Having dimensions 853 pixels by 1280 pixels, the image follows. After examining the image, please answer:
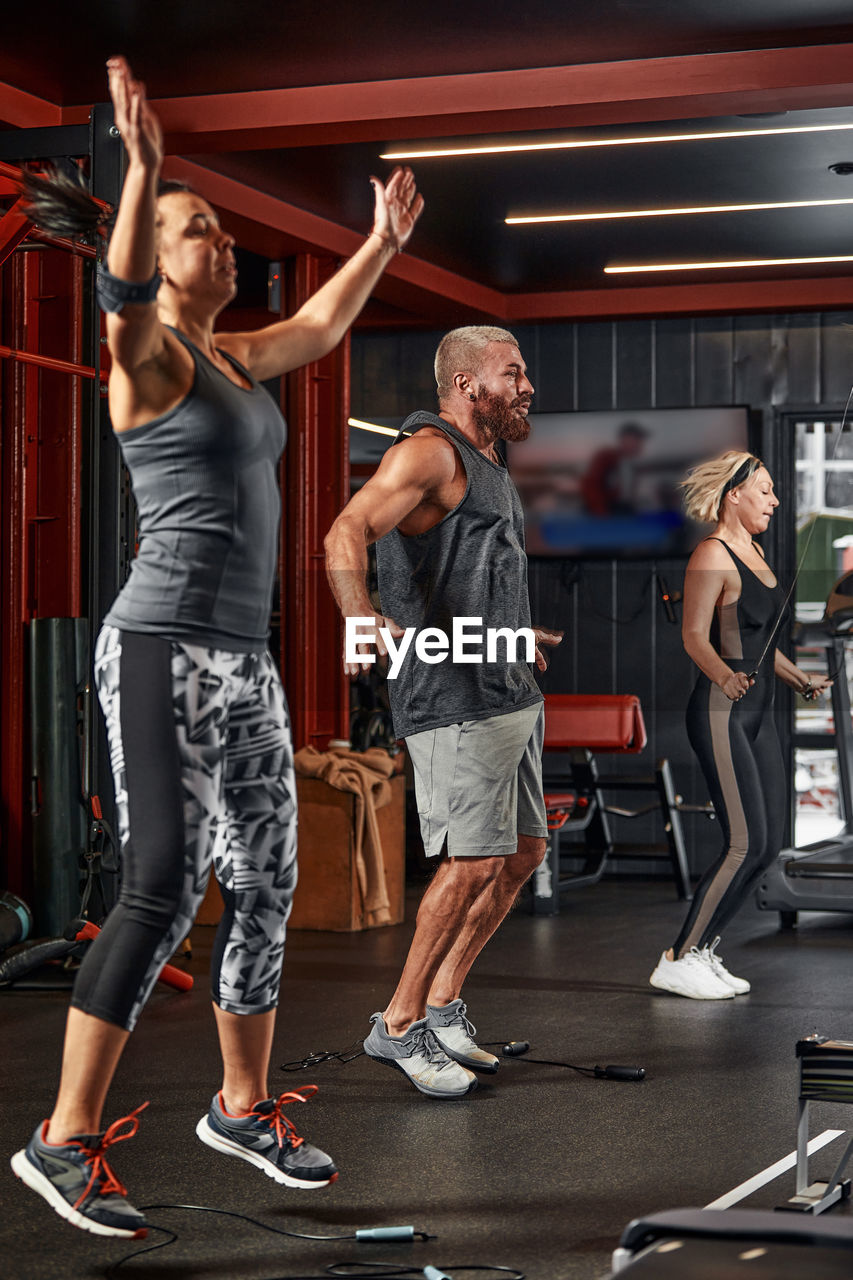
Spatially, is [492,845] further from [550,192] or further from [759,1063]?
[550,192]

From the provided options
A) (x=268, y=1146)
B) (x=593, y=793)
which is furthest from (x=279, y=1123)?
(x=593, y=793)

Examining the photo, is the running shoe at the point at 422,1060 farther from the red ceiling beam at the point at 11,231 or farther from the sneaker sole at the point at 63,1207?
the red ceiling beam at the point at 11,231

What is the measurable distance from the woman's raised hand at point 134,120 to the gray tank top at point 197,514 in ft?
0.98

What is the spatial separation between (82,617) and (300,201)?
203cm

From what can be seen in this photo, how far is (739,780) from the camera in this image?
4289mm

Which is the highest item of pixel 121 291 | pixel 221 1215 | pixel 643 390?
pixel 643 390

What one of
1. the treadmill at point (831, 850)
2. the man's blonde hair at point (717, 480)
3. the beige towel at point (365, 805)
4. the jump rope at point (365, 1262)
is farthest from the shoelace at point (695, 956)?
the jump rope at point (365, 1262)

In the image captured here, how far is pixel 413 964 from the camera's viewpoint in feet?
10.7

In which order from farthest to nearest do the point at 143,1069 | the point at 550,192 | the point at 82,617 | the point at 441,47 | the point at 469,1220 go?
the point at 550,192, the point at 82,617, the point at 441,47, the point at 143,1069, the point at 469,1220

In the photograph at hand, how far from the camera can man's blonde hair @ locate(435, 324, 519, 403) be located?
3322 mm

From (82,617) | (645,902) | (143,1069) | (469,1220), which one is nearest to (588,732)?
(645,902)

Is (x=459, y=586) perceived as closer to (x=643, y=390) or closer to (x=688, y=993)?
(x=688, y=993)

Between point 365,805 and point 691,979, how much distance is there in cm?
177

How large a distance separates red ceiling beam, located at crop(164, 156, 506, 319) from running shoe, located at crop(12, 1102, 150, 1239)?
145 inches
